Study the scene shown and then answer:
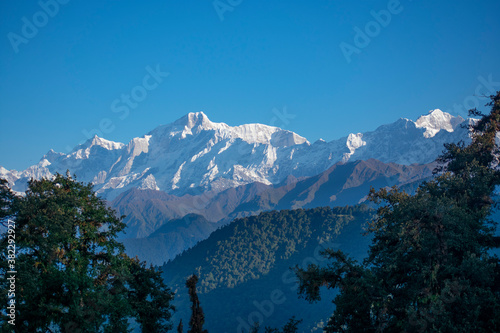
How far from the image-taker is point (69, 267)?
96.5 ft

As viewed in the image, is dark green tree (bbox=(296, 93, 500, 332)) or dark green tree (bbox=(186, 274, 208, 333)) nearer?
dark green tree (bbox=(296, 93, 500, 332))

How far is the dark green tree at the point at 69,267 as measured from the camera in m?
26.7

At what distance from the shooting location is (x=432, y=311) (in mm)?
21641

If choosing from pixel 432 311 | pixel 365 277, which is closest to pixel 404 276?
pixel 365 277

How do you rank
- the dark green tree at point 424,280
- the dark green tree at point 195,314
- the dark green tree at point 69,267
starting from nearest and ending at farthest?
1. the dark green tree at point 424,280
2. the dark green tree at point 195,314
3. the dark green tree at point 69,267

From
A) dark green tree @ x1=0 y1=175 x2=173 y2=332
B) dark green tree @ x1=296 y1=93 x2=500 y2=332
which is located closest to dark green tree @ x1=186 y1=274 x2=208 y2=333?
dark green tree @ x1=0 y1=175 x2=173 y2=332

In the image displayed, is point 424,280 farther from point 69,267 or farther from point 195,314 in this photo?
point 69,267

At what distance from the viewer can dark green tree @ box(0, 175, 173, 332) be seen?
87.5 ft

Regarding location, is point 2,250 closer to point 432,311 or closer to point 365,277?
point 365,277

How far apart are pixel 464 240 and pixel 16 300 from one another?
31227 mm

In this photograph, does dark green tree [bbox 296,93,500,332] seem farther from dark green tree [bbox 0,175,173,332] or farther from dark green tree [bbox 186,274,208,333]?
dark green tree [bbox 0,175,173,332]

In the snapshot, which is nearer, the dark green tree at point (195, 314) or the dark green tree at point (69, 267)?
the dark green tree at point (195, 314)

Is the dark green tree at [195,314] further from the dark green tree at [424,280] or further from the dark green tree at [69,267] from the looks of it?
the dark green tree at [424,280]

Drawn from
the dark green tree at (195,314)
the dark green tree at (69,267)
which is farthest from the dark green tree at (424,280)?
the dark green tree at (69,267)
